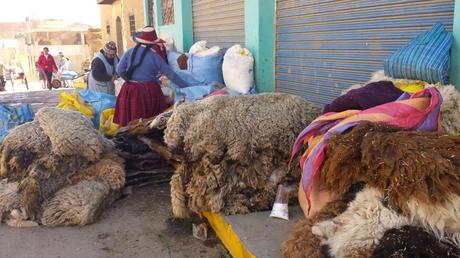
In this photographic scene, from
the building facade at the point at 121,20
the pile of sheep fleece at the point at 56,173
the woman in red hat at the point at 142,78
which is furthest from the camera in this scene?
the building facade at the point at 121,20

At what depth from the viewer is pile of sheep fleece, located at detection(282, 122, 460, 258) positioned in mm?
1670

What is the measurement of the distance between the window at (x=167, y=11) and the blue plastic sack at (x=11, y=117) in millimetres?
4152

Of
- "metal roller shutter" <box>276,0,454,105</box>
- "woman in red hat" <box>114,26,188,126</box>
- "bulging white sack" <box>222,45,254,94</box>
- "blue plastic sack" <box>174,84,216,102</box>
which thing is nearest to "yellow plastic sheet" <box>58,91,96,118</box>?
"woman in red hat" <box>114,26,188,126</box>

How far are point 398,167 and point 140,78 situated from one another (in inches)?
164

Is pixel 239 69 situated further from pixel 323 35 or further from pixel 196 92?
pixel 323 35

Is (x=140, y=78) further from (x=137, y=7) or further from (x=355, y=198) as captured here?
(x=137, y=7)

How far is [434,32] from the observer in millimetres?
2893

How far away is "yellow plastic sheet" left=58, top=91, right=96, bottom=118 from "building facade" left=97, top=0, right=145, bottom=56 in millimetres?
6782

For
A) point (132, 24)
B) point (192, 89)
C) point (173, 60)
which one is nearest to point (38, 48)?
point (132, 24)

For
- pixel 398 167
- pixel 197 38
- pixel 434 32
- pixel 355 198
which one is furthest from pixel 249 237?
pixel 197 38

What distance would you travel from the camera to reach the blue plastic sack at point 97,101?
621 cm

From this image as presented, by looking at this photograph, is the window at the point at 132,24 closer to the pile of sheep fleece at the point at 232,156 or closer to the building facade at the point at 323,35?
the building facade at the point at 323,35

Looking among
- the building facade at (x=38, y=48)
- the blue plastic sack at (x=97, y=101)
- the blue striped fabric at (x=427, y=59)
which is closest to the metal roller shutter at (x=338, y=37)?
the blue striped fabric at (x=427, y=59)

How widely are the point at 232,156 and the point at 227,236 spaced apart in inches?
23.2
